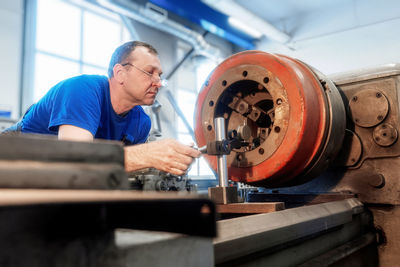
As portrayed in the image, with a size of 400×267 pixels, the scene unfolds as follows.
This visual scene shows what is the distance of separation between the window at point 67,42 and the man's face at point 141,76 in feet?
9.12

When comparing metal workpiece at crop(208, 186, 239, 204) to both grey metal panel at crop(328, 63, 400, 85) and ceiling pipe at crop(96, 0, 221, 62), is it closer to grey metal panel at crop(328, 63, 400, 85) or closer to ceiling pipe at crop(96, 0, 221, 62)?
grey metal panel at crop(328, 63, 400, 85)

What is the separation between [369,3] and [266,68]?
5.51m

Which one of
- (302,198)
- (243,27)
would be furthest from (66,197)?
(243,27)

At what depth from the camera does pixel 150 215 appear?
0.43 m

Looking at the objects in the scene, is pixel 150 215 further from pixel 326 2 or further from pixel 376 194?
pixel 326 2

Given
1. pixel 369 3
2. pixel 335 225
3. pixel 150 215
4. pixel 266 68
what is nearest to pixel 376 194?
pixel 335 225

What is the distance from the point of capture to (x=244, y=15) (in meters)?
5.04

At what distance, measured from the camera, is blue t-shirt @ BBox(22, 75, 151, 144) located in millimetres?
1179

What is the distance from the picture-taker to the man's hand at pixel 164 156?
942 mm

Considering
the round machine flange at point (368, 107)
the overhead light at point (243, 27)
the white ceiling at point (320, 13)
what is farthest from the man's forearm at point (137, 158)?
the white ceiling at point (320, 13)

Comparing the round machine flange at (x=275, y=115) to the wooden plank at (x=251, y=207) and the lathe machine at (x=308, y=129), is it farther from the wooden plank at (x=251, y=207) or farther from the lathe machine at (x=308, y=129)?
the wooden plank at (x=251, y=207)

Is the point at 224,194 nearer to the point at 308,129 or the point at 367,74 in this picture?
the point at 308,129

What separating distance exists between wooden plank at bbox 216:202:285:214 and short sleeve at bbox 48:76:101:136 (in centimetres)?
57

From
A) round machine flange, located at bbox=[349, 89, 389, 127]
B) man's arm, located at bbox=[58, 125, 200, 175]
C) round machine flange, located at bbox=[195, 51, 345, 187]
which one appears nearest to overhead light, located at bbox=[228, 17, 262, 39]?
round machine flange, located at bbox=[349, 89, 389, 127]
